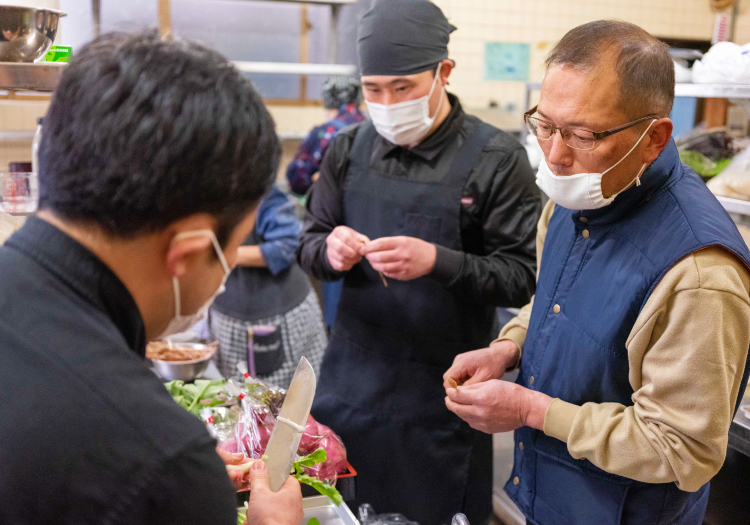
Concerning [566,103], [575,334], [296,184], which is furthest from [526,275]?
[296,184]

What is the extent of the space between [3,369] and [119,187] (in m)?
0.24

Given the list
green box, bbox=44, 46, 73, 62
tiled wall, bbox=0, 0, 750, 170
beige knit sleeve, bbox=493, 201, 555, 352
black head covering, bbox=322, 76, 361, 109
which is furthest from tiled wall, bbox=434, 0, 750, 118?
green box, bbox=44, 46, 73, 62

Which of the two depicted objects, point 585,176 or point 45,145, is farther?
point 585,176

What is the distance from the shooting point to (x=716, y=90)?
2270mm

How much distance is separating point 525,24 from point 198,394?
4985 millimetres

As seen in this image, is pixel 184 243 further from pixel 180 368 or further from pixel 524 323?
pixel 180 368

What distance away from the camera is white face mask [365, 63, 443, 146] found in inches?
79.9

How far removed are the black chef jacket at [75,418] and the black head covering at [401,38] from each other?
145 centimetres

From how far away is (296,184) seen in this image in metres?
4.52

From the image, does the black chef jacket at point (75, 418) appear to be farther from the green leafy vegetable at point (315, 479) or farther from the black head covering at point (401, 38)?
the black head covering at point (401, 38)

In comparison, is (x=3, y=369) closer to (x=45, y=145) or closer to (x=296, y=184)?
(x=45, y=145)

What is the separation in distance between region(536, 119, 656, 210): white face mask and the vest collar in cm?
2

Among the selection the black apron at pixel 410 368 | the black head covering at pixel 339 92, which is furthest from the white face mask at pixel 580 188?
the black head covering at pixel 339 92

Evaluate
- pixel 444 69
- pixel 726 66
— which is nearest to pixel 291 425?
pixel 444 69
